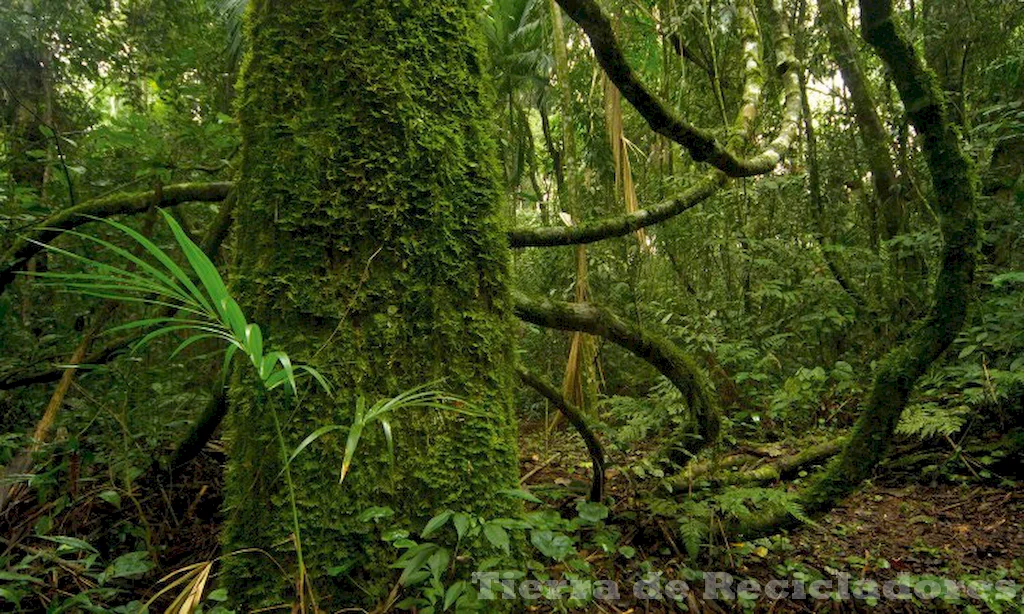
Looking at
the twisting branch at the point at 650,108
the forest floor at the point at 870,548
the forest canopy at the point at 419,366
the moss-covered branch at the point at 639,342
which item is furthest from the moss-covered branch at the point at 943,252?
the twisting branch at the point at 650,108

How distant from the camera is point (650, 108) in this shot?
2.35 m

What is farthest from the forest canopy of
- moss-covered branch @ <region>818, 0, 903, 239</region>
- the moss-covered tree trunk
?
moss-covered branch @ <region>818, 0, 903, 239</region>

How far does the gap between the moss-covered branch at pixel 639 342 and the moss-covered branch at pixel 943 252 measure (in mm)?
567

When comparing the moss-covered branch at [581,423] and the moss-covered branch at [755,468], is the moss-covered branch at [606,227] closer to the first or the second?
the moss-covered branch at [581,423]

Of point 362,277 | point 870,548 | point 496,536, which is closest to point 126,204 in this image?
point 362,277

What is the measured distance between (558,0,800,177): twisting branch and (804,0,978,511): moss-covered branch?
679 mm

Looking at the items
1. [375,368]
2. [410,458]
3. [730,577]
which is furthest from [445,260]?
[730,577]

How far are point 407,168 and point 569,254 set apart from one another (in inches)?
174

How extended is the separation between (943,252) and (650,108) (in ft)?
4.36

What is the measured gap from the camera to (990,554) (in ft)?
9.67

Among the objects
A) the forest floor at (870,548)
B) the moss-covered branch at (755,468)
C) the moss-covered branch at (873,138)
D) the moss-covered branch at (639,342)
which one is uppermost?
the moss-covered branch at (873,138)

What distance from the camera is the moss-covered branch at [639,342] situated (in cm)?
232

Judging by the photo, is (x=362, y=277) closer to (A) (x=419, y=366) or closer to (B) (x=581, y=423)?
(A) (x=419, y=366)

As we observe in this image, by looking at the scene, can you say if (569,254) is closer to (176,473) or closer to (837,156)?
(837,156)
